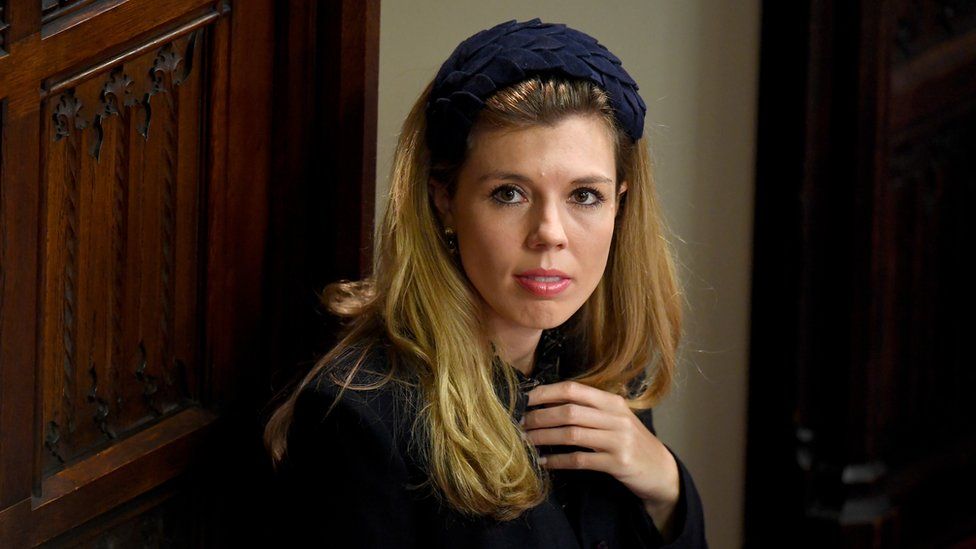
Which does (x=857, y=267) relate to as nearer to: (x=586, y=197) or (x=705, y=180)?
(x=705, y=180)

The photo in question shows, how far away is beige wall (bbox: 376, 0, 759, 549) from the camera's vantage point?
2.44 meters

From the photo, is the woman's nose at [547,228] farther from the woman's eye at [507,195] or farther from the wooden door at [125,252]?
the wooden door at [125,252]

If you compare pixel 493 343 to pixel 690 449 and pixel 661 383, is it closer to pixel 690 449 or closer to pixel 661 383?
pixel 661 383

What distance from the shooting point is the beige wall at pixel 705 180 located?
244cm

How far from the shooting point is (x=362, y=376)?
66.5 inches

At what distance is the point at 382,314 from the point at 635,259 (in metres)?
0.43

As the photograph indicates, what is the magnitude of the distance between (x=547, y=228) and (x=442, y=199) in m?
0.19

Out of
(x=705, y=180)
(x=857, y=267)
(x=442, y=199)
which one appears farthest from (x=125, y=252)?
(x=857, y=267)

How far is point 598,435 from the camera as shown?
5.92 ft

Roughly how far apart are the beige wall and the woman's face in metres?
0.59

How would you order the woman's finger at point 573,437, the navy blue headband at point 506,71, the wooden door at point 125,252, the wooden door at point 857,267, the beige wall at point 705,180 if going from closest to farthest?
the wooden door at point 125,252
the navy blue headband at point 506,71
the woman's finger at point 573,437
the beige wall at point 705,180
the wooden door at point 857,267

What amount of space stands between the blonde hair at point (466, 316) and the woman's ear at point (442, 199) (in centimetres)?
1

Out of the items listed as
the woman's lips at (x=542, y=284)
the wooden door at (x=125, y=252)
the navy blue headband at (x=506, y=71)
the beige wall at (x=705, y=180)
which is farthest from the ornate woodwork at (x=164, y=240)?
the beige wall at (x=705, y=180)

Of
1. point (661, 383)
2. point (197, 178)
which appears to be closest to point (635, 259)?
point (661, 383)
